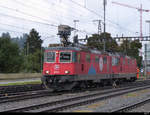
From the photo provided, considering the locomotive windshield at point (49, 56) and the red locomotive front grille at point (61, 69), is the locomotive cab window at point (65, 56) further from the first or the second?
the locomotive windshield at point (49, 56)

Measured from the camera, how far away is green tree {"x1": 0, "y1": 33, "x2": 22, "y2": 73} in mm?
46875

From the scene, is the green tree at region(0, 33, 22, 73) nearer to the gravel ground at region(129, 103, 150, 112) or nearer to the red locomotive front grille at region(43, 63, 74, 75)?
the red locomotive front grille at region(43, 63, 74, 75)

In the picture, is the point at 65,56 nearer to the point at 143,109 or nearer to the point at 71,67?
the point at 71,67

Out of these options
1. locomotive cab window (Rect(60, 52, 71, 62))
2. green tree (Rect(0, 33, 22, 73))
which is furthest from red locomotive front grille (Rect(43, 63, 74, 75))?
green tree (Rect(0, 33, 22, 73))

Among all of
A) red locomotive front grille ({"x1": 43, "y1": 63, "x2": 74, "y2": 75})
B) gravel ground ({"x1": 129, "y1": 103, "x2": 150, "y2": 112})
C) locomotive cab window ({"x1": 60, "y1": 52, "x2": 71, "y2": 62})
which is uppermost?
locomotive cab window ({"x1": 60, "y1": 52, "x2": 71, "y2": 62})

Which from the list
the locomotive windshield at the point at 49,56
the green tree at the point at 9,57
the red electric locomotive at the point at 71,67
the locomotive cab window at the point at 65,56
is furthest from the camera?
the green tree at the point at 9,57

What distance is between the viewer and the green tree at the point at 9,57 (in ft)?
154

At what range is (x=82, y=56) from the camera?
1919cm

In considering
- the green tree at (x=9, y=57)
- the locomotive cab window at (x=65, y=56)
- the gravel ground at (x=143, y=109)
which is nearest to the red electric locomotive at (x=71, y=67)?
the locomotive cab window at (x=65, y=56)

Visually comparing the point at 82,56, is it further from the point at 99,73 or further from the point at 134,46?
the point at 134,46

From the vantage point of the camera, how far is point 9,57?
1868 inches

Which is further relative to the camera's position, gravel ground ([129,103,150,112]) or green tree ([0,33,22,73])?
green tree ([0,33,22,73])

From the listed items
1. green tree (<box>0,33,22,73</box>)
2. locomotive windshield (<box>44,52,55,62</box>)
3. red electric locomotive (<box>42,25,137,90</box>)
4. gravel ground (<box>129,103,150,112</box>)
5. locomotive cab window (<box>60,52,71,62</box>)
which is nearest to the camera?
gravel ground (<box>129,103,150,112</box>)

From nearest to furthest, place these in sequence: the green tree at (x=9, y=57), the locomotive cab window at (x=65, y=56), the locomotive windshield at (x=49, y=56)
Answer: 1. the locomotive cab window at (x=65, y=56)
2. the locomotive windshield at (x=49, y=56)
3. the green tree at (x=9, y=57)
